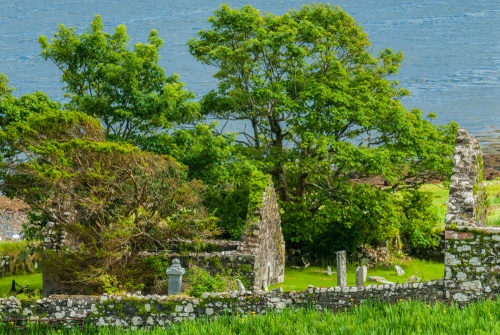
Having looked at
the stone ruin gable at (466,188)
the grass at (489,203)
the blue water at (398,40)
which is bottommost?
the stone ruin gable at (466,188)

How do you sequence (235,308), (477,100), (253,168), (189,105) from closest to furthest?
(235,308) → (253,168) → (189,105) → (477,100)

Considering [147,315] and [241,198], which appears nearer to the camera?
[147,315]

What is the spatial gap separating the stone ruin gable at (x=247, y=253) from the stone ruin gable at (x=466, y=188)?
749 centimetres

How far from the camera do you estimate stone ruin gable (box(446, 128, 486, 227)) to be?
2458 cm

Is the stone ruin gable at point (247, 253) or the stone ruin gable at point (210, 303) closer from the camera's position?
the stone ruin gable at point (210, 303)

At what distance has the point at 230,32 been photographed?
139 ft

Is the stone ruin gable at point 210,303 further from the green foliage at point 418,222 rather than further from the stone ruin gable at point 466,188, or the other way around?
the green foliage at point 418,222

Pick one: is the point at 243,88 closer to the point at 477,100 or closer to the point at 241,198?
the point at 241,198

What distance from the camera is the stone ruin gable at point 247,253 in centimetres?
3098

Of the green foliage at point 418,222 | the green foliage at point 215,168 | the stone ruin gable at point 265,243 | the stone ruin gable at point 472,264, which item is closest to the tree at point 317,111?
the green foliage at point 418,222

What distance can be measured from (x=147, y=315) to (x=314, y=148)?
18.7m

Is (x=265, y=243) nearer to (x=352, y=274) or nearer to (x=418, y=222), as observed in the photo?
(x=352, y=274)

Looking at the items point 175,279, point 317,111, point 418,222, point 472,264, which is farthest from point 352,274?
point 472,264

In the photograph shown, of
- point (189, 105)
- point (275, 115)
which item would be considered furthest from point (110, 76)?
point (275, 115)
